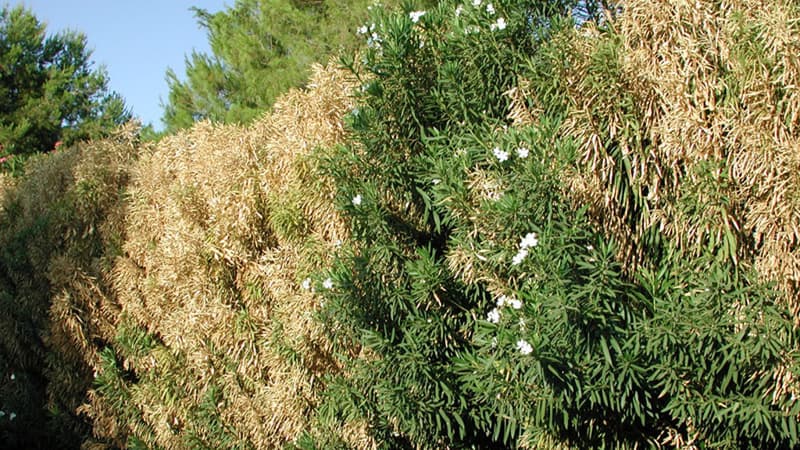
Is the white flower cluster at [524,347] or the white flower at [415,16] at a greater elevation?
the white flower at [415,16]

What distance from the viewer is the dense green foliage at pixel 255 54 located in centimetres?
1476

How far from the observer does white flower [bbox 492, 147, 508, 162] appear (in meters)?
3.61

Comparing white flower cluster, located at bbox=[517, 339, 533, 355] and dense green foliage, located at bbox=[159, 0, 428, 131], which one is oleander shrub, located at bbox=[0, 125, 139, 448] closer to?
white flower cluster, located at bbox=[517, 339, 533, 355]

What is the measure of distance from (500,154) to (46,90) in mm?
23891

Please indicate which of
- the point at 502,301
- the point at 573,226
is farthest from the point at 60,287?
the point at 573,226

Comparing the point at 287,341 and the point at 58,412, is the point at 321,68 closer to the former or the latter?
the point at 287,341

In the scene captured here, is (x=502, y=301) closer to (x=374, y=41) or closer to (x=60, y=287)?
Result: (x=374, y=41)

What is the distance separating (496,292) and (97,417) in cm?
476

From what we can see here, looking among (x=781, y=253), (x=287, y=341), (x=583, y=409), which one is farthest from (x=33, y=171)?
(x=781, y=253)

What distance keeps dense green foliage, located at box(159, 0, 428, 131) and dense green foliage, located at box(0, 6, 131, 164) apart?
5545 millimetres

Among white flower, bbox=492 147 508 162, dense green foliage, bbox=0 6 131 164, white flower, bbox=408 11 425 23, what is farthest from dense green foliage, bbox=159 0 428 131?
white flower, bbox=492 147 508 162

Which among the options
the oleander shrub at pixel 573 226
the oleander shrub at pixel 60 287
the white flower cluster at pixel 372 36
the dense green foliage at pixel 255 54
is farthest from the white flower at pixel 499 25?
the dense green foliage at pixel 255 54

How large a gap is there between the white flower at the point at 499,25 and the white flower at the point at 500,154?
68cm

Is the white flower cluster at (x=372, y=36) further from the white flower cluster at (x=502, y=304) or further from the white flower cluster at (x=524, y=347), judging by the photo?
the white flower cluster at (x=524, y=347)
